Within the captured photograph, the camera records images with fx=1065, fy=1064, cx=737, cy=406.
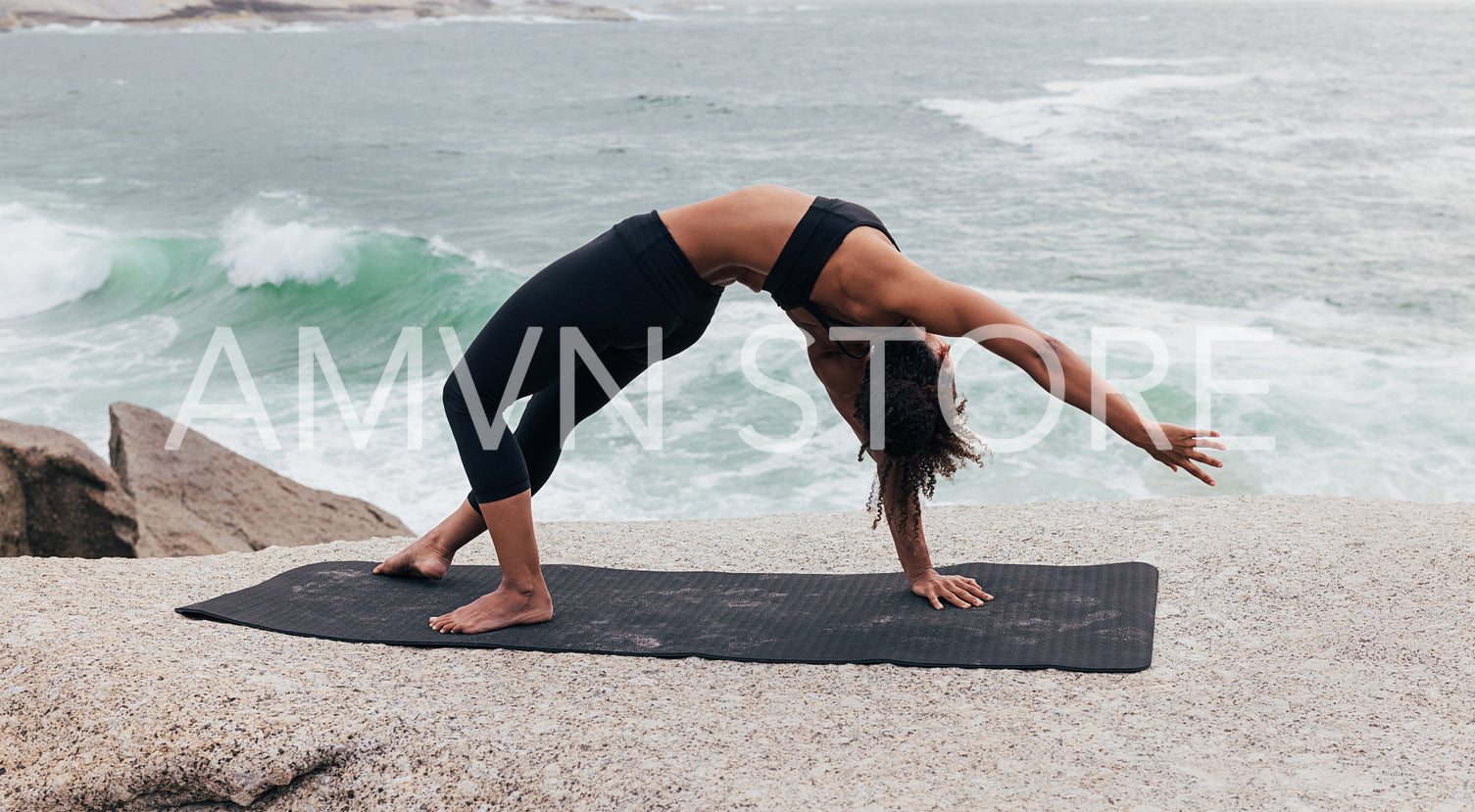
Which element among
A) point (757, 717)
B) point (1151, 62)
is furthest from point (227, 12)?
point (757, 717)

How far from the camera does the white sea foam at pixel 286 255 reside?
1356 cm

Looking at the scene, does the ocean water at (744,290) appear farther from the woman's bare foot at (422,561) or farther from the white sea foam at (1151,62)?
the white sea foam at (1151,62)

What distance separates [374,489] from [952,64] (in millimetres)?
41355

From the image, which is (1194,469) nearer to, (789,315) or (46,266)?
(789,315)

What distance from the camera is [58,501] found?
478 cm

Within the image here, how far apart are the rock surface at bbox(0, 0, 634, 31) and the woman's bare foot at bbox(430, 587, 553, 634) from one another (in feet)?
265

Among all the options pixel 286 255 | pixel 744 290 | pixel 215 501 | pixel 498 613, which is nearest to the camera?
pixel 498 613

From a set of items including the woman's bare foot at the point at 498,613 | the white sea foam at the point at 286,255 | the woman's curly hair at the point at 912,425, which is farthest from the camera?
the white sea foam at the point at 286,255

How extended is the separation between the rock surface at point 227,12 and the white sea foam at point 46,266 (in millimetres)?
66888

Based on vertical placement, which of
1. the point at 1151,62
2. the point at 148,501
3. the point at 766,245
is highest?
the point at 1151,62

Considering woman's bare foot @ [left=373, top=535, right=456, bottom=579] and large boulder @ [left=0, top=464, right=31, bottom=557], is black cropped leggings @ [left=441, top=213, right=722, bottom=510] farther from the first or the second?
large boulder @ [left=0, top=464, right=31, bottom=557]

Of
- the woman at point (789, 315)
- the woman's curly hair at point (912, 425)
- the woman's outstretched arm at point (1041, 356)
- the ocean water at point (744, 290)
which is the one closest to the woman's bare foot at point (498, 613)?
the woman at point (789, 315)

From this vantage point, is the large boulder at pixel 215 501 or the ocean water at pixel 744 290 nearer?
the large boulder at pixel 215 501

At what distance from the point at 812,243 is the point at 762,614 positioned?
4.24 feet
